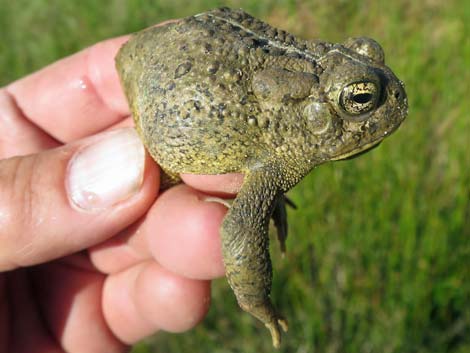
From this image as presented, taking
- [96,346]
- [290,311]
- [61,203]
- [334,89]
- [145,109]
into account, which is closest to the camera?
[334,89]

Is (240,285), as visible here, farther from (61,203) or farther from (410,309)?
(410,309)

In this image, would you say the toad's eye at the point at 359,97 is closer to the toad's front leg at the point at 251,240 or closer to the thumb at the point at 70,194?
the toad's front leg at the point at 251,240

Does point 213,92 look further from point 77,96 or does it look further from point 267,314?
point 77,96

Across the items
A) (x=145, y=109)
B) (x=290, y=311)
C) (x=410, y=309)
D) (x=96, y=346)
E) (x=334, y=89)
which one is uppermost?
(x=334, y=89)

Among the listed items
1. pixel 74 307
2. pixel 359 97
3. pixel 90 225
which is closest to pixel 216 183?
pixel 90 225

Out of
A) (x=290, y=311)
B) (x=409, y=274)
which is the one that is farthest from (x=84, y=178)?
(x=409, y=274)

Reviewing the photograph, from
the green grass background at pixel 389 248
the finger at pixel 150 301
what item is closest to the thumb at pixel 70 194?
the finger at pixel 150 301

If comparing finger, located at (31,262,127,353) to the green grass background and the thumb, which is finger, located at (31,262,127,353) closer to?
the green grass background
